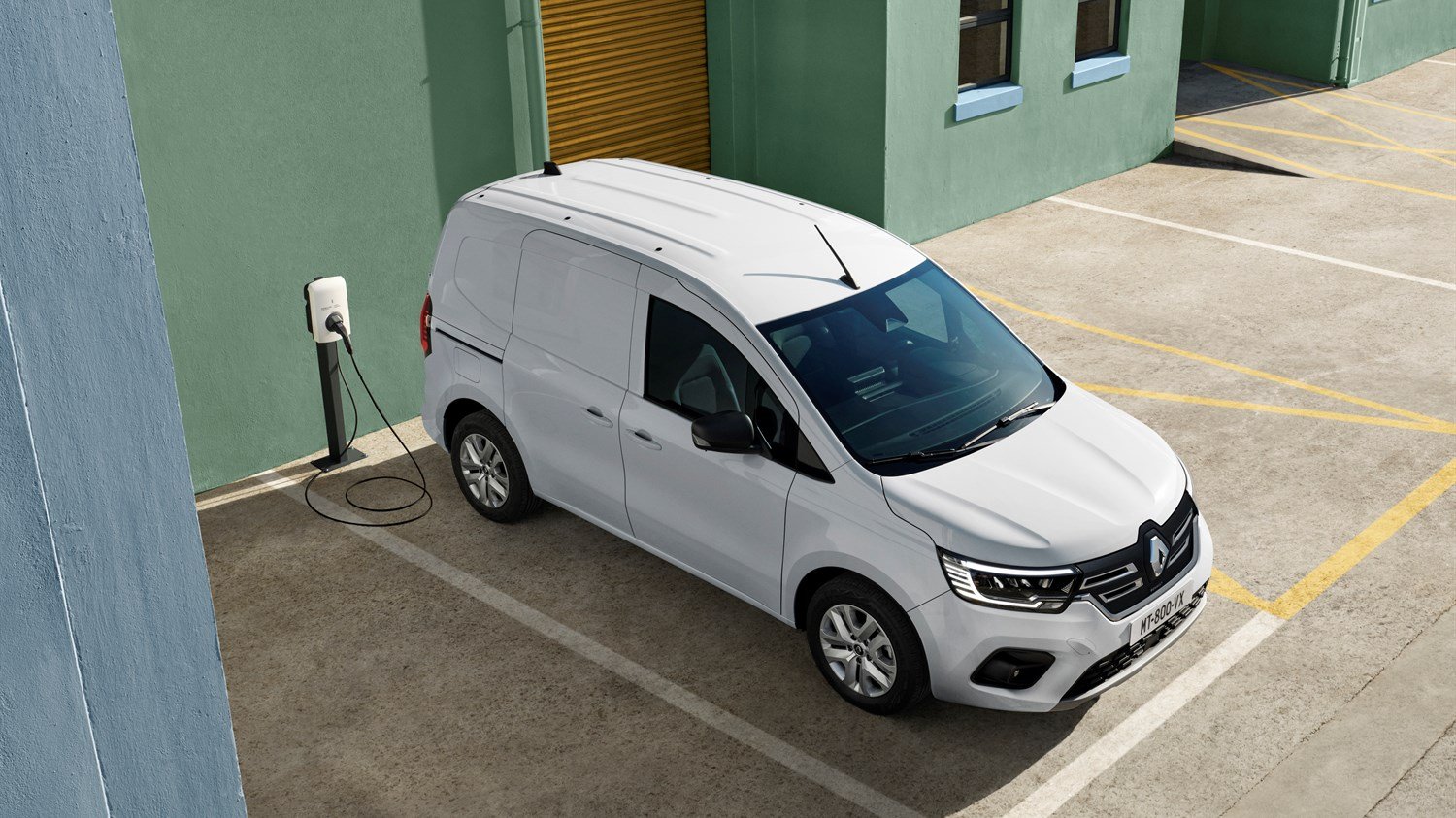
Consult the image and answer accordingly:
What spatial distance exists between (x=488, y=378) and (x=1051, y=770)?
3.69 meters

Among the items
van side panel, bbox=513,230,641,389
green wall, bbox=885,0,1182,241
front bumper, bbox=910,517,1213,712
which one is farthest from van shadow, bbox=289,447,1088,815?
green wall, bbox=885,0,1182,241

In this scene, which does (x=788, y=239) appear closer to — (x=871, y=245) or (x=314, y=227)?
(x=871, y=245)

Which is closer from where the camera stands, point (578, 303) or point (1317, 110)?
point (578, 303)

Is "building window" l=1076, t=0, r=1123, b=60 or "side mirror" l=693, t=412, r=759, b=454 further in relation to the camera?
"building window" l=1076, t=0, r=1123, b=60

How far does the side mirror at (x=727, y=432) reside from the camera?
626 cm

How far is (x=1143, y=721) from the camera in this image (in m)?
6.36

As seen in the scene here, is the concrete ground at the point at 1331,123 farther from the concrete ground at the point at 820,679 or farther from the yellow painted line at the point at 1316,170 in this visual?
the concrete ground at the point at 820,679

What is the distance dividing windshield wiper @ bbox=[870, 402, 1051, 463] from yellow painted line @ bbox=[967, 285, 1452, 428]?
3.65 m

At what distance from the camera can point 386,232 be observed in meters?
9.11

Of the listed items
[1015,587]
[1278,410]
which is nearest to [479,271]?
[1015,587]

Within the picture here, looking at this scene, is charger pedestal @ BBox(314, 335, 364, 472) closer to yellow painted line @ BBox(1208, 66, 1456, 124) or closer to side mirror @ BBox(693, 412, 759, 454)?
side mirror @ BBox(693, 412, 759, 454)

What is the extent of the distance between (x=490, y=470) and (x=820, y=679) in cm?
251

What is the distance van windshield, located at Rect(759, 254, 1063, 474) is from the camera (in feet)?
20.8

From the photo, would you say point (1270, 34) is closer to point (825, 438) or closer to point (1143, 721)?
point (1143, 721)
